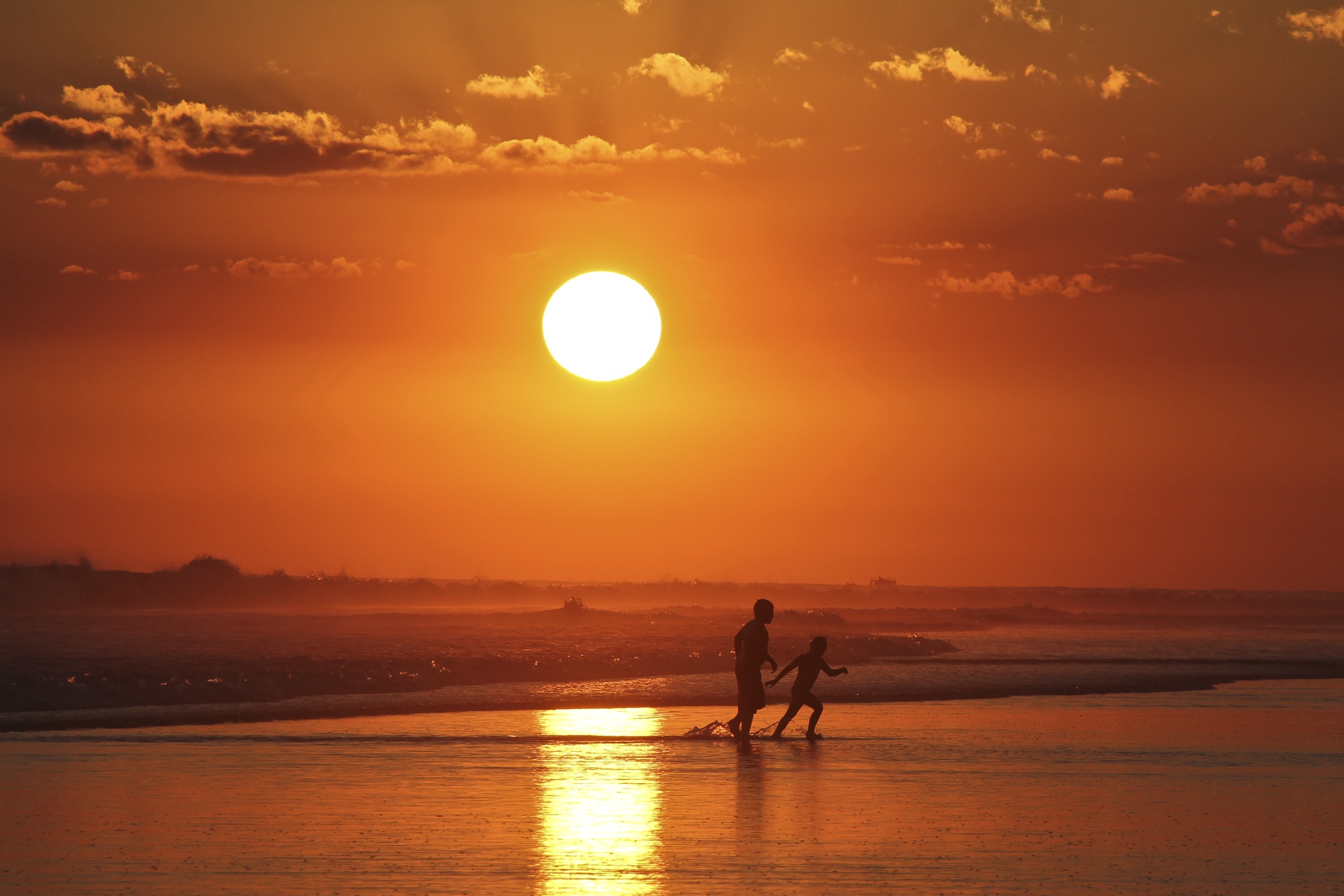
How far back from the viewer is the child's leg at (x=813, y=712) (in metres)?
19.9

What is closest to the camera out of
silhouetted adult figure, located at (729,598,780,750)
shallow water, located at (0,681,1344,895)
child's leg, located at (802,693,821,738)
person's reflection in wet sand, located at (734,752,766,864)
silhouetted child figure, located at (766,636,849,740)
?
shallow water, located at (0,681,1344,895)

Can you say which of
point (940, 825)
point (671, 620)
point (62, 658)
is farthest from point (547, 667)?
point (671, 620)

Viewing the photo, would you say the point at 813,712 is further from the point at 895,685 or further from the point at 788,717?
the point at 895,685

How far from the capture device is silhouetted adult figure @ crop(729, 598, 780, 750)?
20016mm

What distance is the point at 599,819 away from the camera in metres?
12.3

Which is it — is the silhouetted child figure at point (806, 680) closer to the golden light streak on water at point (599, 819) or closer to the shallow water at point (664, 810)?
the shallow water at point (664, 810)

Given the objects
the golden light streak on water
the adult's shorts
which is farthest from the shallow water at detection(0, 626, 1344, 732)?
the golden light streak on water

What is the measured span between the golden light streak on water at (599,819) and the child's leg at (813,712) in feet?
8.19

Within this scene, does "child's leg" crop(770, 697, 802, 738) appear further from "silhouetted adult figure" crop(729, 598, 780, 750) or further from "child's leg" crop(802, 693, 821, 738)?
"silhouetted adult figure" crop(729, 598, 780, 750)

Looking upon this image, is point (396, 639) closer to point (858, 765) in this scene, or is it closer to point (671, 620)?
point (671, 620)

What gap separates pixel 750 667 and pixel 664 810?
7.65 m

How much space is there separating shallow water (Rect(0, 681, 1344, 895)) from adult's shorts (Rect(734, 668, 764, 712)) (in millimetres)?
750

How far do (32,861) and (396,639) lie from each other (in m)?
35.5

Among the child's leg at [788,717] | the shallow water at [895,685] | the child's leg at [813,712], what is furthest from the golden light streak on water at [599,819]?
the shallow water at [895,685]
